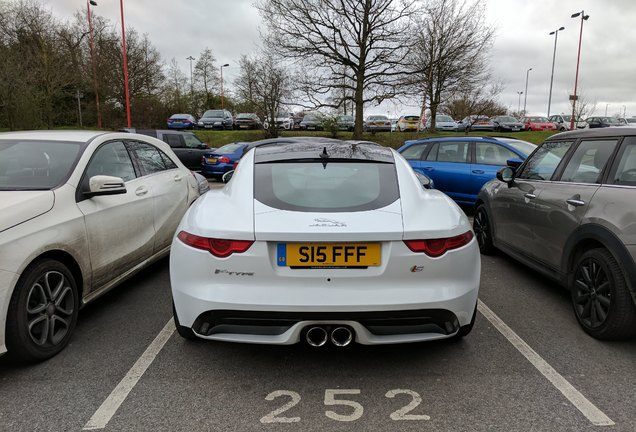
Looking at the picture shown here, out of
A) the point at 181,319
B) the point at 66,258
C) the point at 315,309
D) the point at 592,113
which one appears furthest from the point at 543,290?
the point at 592,113

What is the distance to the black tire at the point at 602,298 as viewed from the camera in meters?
3.20

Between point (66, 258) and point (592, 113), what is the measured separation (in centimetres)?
6109

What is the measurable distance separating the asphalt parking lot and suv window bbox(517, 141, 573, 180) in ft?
5.19

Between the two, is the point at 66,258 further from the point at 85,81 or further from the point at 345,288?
the point at 85,81

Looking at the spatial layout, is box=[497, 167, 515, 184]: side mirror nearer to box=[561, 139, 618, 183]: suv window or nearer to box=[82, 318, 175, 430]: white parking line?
box=[561, 139, 618, 183]: suv window

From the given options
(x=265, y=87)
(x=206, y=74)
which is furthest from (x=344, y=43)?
(x=206, y=74)

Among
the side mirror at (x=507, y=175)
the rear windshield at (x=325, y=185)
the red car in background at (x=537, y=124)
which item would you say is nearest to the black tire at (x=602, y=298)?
the side mirror at (x=507, y=175)

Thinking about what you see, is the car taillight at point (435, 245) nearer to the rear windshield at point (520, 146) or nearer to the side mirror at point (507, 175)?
the side mirror at point (507, 175)

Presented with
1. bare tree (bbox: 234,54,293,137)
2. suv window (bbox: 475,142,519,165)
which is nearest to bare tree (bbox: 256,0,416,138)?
bare tree (bbox: 234,54,293,137)

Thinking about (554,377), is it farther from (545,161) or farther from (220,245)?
(545,161)

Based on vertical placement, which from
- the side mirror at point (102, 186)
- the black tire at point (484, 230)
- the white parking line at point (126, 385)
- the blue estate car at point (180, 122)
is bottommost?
the white parking line at point (126, 385)

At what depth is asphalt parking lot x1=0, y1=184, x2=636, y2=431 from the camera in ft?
8.02

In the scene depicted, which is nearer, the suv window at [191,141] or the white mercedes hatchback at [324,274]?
the white mercedes hatchback at [324,274]

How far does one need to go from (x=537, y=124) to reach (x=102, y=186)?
39398mm
